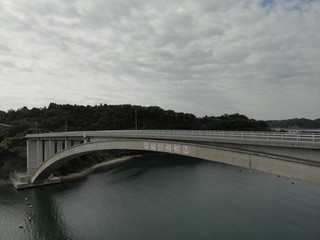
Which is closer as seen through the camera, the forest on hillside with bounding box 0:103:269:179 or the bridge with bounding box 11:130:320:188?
the bridge with bounding box 11:130:320:188

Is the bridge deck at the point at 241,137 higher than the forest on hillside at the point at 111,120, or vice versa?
the forest on hillside at the point at 111,120

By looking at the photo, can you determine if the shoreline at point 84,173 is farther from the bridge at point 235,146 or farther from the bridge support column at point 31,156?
the bridge at point 235,146

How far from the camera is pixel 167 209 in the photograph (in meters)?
34.8

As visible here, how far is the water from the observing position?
93.4 ft

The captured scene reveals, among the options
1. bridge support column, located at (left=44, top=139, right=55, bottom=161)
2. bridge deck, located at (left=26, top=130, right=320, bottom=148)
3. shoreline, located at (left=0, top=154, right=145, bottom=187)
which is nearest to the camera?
bridge deck, located at (left=26, top=130, right=320, bottom=148)

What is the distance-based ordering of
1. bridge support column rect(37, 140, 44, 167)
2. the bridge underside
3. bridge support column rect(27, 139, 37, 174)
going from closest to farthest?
the bridge underside, bridge support column rect(37, 140, 44, 167), bridge support column rect(27, 139, 37, 174)

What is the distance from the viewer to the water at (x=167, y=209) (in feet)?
93.4

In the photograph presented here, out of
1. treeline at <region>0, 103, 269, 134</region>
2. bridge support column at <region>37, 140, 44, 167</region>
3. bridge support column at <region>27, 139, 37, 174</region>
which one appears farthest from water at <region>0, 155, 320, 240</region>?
treeline at <region>0, 103, 269, 134</region>

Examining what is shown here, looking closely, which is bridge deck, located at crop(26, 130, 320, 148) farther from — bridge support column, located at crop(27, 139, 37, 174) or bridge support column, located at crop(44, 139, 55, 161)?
bridge support column, located at crop(27, 139, 37, 174)

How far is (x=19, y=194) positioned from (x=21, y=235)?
16.2m

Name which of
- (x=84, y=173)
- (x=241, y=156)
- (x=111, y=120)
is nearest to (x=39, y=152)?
(x=84, y=173)

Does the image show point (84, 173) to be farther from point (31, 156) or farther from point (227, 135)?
point (227, 135)

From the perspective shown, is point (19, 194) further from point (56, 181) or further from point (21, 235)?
point (21, 235)

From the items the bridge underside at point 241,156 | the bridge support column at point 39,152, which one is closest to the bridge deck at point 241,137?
the bridge underside at point 241,156
